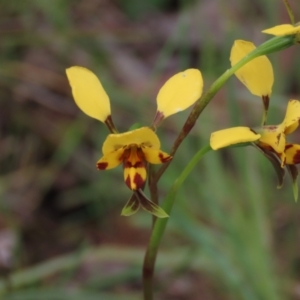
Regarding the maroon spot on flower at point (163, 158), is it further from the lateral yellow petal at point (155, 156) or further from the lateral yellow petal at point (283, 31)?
the lateral yellow petal at point (283, 31)

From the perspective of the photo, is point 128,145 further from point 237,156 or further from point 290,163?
point 237,156

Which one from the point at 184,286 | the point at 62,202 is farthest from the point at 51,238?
the point at 184,286

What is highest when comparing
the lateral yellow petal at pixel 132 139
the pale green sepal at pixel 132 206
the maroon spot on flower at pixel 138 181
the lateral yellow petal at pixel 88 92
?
the lateral yellow petal at pixel 88 92

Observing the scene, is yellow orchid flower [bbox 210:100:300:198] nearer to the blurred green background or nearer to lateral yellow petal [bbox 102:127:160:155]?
lateral yellow petal [bbox 102:127:160:155]

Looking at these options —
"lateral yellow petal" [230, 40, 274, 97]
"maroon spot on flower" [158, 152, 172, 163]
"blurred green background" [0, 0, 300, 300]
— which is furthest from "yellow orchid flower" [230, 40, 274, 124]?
"blurred green background" [0, 0, 300, 300]

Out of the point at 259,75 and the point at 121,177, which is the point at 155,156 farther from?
the point at 121,177

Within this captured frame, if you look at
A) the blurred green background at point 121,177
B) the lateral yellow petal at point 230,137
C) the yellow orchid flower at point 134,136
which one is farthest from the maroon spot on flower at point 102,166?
the blurred green background at point 121,177
